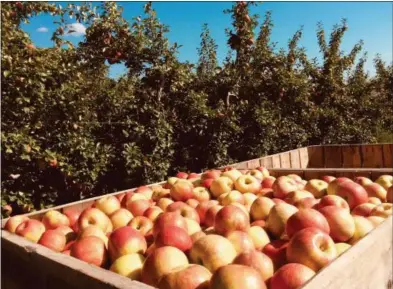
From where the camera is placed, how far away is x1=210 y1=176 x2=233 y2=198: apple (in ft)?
9.55

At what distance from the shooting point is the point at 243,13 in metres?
7.21

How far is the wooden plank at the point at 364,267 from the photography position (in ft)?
3.56

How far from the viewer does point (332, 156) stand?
7215mm

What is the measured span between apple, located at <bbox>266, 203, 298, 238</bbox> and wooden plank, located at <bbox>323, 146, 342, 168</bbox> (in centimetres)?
556

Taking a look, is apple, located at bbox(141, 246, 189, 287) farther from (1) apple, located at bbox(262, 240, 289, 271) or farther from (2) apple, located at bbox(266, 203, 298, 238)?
(2) apple, located at bbox(266, 203, 298, 238)

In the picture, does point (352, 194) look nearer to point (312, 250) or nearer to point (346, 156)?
point (312, 250)

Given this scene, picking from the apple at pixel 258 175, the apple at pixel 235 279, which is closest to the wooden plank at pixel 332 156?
the apple at pixel 258 175

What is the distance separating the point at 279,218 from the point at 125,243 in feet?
2.87

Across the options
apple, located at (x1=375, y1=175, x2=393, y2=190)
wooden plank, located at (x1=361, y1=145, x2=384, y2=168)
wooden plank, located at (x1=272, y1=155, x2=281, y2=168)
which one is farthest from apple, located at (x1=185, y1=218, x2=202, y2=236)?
wooden plank, located at (x1=361, y1=145, x2=384, y2=168)

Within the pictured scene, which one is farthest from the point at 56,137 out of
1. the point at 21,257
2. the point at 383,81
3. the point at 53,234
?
the point at 383,81

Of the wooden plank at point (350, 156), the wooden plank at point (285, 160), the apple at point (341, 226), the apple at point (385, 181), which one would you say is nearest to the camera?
the apple at point (341, 226)

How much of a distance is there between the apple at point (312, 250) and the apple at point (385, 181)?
1.39 metres

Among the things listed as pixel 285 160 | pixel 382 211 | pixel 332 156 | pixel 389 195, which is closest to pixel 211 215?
pixel 382 211

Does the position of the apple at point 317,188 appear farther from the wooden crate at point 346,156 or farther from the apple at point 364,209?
the wooden crate at point 346,156
